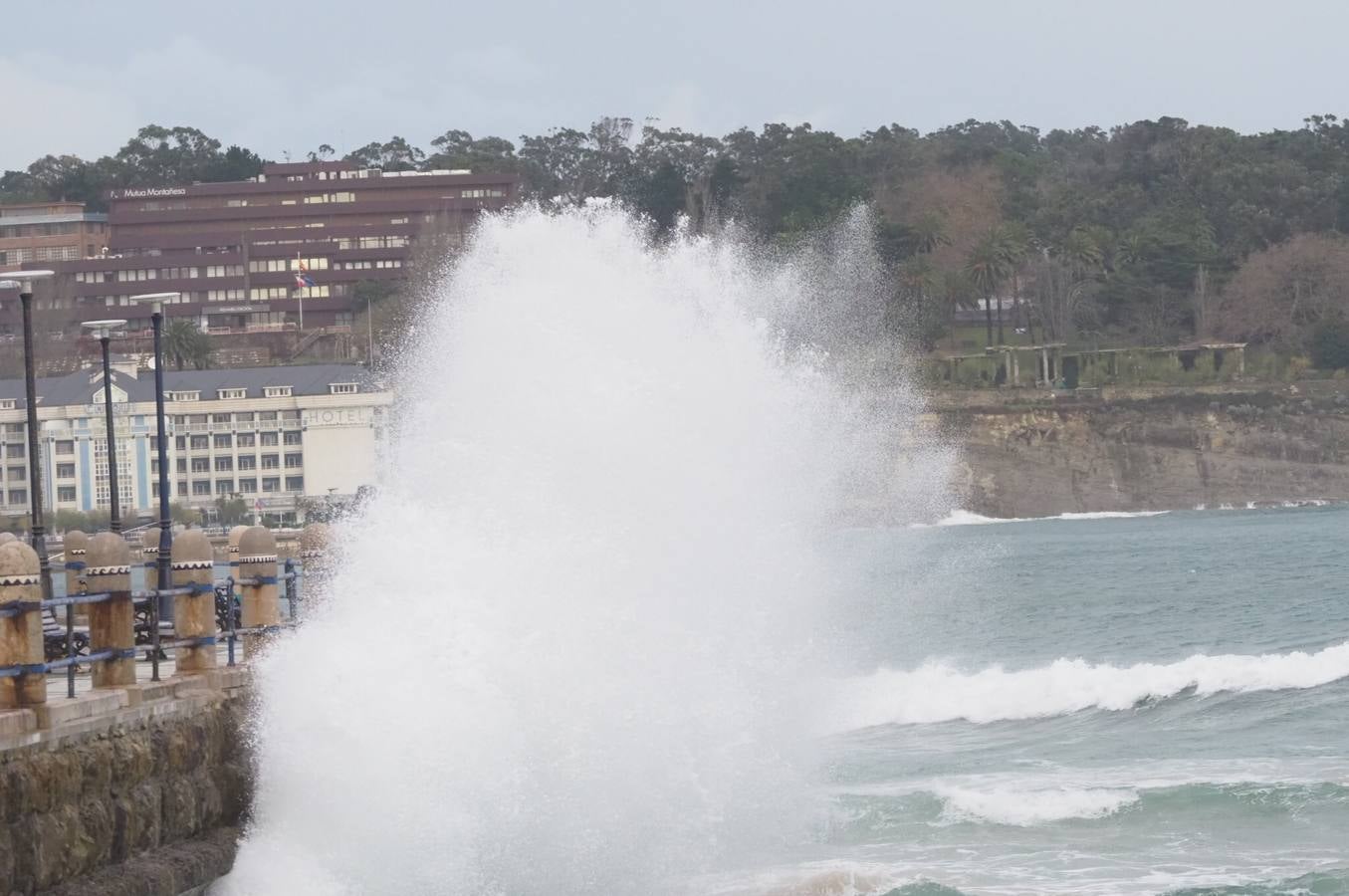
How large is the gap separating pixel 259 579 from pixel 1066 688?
→ 15.9 meters

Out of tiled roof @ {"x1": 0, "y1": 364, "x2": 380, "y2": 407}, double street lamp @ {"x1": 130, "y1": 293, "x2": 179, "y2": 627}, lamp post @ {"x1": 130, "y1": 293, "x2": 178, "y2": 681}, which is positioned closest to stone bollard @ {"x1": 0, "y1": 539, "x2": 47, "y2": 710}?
lamp post @ {"x1": 130, "y1": 293, "x2": 178, "y2": 681}

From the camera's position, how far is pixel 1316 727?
26172 mm

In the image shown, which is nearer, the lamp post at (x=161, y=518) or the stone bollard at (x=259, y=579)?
the lamp post at (x=161, y=518)

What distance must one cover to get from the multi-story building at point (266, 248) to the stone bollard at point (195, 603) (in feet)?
445

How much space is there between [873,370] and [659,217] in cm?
3490

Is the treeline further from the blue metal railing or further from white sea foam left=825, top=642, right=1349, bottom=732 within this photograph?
the blue metal railing

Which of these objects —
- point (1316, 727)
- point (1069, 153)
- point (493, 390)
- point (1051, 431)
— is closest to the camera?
point (493, 390)

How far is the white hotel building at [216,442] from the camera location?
379 feet

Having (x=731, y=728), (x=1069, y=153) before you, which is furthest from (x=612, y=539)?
(x=1069, y=153)

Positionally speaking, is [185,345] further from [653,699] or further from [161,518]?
[653,699]

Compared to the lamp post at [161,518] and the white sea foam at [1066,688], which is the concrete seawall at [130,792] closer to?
the lamp post at [161,518]

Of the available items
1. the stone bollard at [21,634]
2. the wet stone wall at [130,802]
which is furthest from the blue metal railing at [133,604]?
the wet stone wall at [130,802]

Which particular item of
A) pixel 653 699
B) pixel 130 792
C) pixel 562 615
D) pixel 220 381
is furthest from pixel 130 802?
pixel 220 381

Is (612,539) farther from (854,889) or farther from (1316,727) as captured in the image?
(1316,727)
